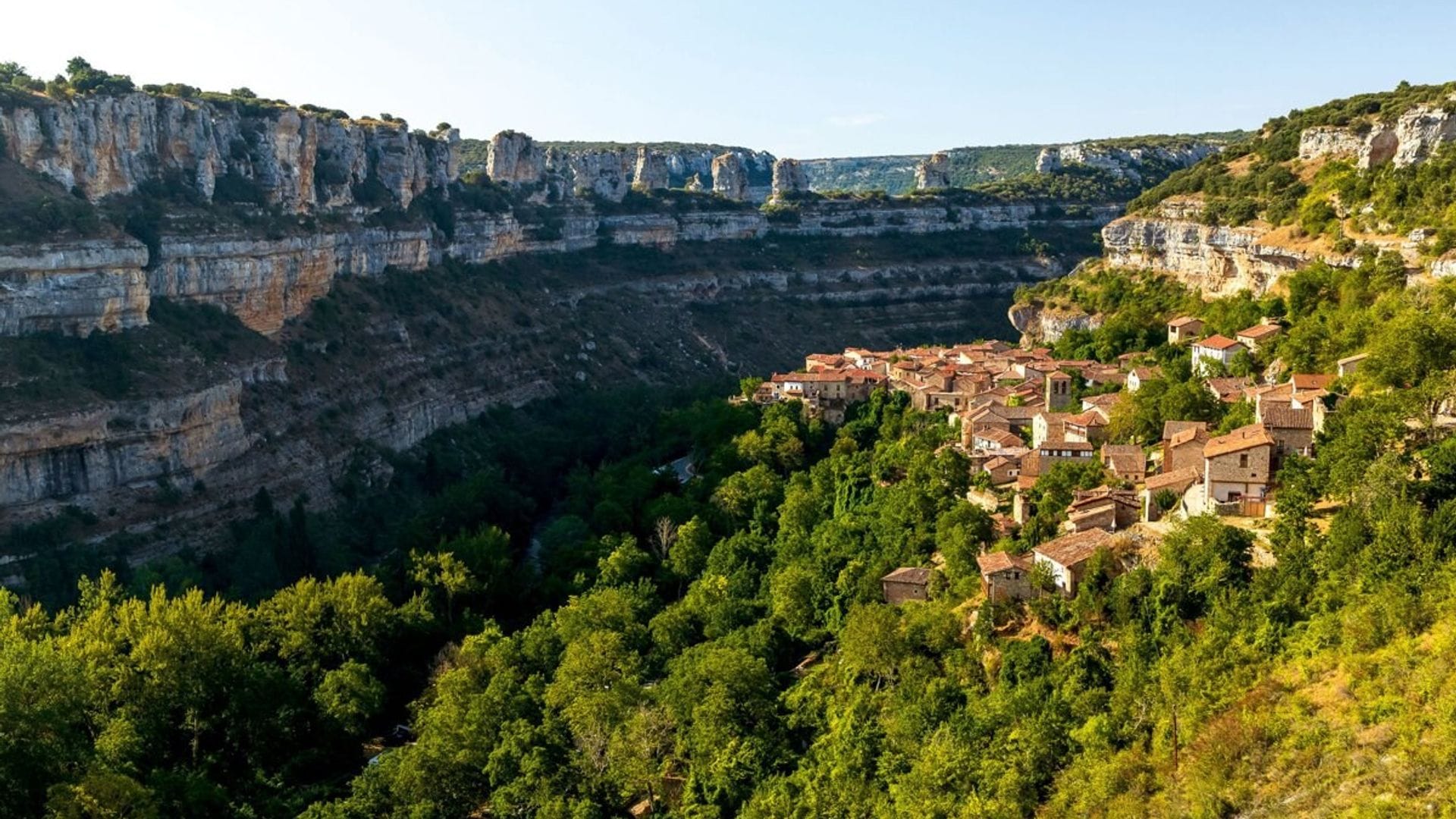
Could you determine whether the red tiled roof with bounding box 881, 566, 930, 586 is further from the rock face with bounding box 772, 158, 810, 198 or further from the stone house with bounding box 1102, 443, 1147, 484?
the rock face with bounding box 772, 158, 810, 198

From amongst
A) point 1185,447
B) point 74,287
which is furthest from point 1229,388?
point 74,287

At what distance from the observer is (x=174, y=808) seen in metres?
28.4

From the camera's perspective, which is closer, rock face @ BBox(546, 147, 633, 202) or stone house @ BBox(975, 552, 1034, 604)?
stone house @ BBox(975, 552, 1034, 604)

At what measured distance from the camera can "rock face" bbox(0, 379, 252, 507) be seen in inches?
1793

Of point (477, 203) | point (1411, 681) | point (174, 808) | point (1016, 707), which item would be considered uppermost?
point (477, 203)

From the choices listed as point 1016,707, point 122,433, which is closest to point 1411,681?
point 1016,707

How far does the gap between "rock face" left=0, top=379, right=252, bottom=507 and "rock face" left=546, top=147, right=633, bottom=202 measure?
6073 centimetres

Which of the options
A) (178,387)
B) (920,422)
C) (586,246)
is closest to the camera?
(920,422)

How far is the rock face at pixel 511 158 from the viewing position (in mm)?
101688

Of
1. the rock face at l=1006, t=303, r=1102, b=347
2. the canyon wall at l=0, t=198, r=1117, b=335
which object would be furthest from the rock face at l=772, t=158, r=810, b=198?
the rock face at l=1006, t=303, r=1102, b=347

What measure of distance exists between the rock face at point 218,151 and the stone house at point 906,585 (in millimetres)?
41645

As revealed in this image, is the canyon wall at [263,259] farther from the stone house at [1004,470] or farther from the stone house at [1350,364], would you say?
the stone house at [1350,364]

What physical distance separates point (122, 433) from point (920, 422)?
98.7 feet

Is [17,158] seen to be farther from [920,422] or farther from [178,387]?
[920,422]
